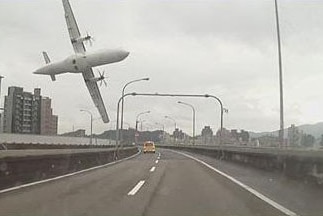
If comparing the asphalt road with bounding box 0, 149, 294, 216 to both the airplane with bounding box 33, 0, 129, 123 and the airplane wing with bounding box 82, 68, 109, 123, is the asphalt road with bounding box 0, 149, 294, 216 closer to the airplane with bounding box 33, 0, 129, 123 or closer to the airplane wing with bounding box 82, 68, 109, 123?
the airplane with bounding box 33, 0, 129, 123

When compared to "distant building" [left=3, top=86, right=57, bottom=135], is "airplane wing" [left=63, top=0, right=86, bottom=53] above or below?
above

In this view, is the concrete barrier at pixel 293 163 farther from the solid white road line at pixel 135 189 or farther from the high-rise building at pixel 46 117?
the high-rise building at pixel 46 117

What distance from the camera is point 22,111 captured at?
66312 mm

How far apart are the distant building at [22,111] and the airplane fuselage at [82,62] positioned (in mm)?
19655

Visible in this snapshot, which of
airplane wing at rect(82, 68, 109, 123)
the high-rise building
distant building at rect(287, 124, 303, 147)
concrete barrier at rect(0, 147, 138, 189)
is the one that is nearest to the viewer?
concrete barrier at rect(0, 147, 138, 189)

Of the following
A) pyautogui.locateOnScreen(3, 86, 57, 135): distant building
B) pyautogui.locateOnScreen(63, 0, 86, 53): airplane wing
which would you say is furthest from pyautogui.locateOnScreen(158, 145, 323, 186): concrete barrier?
pyautogui.locateOnScreen(3, 86, 57, 135): distant building

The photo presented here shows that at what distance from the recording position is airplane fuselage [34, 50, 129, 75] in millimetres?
40500

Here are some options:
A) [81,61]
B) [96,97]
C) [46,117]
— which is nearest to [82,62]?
[81,61]

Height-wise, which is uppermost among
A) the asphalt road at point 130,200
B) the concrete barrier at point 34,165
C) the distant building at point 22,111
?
the distant building at point 22,111

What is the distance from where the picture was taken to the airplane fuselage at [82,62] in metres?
40.5

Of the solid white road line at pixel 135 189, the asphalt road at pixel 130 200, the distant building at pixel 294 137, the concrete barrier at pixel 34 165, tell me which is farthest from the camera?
the distant building at pixel 294 137

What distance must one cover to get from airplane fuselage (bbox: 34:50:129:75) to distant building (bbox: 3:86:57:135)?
19.7 metres

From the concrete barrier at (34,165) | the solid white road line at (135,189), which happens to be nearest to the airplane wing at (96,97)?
the concrete barrier at (34,165)

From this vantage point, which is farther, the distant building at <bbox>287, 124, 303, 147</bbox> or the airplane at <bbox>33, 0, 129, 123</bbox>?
the airplane at <bbox>33, 0, 129, 123</bbox>
